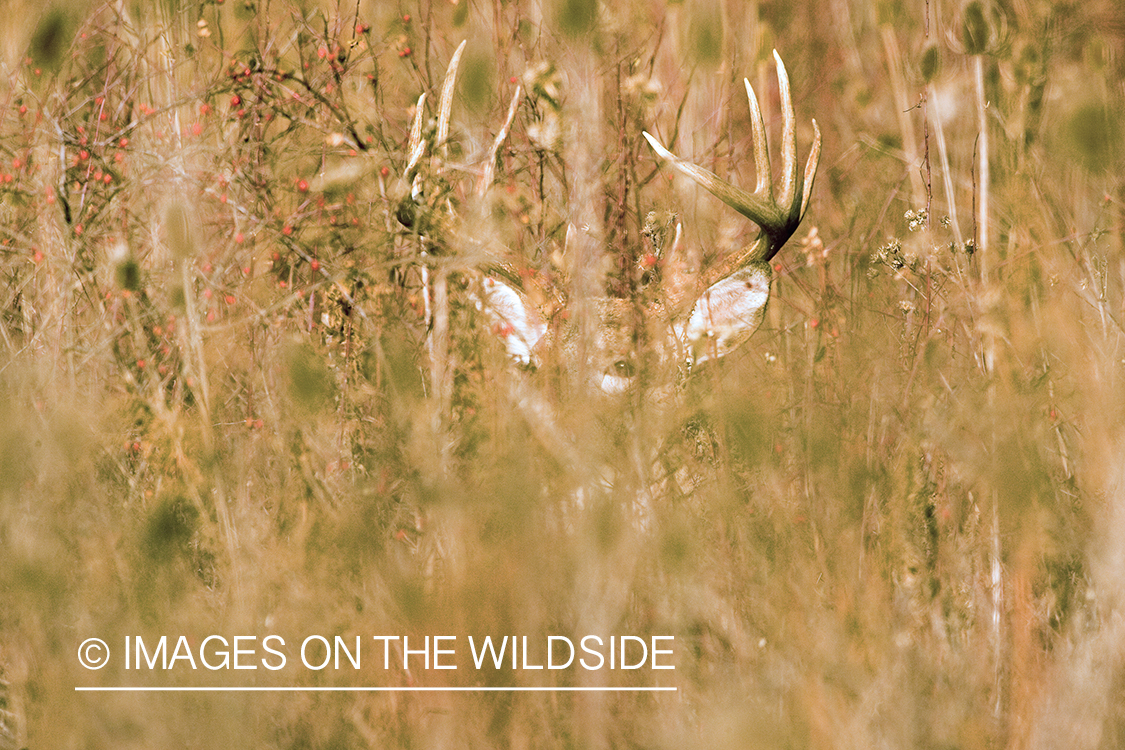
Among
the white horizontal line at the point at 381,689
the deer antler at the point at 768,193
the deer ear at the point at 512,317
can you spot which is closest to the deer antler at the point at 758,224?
the deer antler at the point at 768,193

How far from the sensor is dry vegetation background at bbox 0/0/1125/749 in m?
1.21

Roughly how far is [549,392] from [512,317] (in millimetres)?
354

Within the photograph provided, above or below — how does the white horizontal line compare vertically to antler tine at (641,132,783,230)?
below

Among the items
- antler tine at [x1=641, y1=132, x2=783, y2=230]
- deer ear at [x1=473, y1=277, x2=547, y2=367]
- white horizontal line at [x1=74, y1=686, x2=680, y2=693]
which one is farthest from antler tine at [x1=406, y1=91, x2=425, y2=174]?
white horizontal line at [x1=74, y1=686, x2=680, y2=693]

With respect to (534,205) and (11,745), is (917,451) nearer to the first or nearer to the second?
(534,205)

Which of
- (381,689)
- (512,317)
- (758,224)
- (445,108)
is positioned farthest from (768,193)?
(381,689)

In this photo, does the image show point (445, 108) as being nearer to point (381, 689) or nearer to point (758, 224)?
point (758, 224)

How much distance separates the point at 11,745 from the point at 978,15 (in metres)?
2.10

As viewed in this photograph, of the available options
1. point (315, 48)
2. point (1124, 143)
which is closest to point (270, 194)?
point (315, 48)

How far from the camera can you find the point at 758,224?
164 centimetres

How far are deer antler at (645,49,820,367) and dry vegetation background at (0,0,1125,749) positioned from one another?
70 mm

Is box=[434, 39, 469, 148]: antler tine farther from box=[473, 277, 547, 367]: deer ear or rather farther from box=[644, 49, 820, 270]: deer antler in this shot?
box=[644, 49, 820, 270]: deer antler

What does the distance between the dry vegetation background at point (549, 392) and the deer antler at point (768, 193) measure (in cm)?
14

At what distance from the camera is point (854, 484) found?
1.28m
